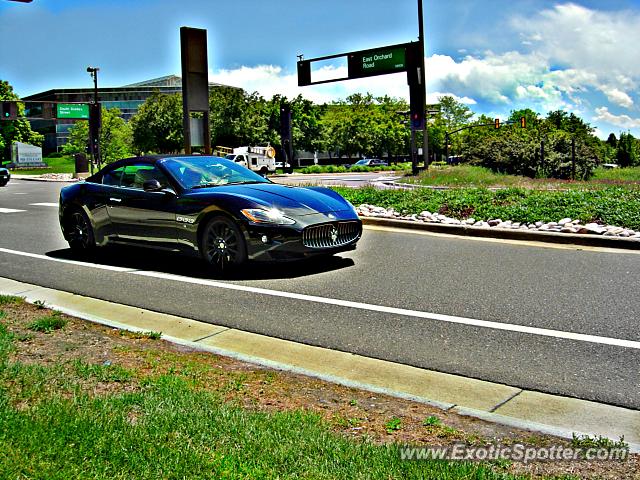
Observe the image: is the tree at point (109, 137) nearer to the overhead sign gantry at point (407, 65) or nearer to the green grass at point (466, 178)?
the overhead sign gantry at point (407, 65)

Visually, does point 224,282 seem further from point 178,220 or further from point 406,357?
point 406,357

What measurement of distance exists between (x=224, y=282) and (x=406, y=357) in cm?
334

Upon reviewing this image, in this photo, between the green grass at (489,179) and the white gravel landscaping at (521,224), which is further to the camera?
the green grass at (489,179)

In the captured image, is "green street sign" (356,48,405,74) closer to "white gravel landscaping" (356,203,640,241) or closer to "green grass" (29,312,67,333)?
"white gravel landscaping" (356,203,640,241)

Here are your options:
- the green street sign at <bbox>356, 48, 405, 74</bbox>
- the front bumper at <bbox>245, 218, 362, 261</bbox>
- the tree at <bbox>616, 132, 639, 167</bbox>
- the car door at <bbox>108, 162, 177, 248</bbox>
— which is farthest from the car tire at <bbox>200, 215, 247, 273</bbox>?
the tree at <bbox>616, 132, 639, 167</bbox>

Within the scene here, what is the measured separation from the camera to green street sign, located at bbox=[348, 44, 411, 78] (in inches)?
1399

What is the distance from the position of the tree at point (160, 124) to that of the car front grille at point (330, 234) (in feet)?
239

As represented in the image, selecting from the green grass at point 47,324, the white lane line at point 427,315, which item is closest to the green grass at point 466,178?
the white lane line at point 427,315

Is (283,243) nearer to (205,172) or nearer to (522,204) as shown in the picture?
(205,172)

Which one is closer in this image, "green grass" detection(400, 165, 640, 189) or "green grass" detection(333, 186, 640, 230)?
"green grass" detection(333, 186, 640, 230)

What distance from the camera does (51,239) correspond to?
38.8ft

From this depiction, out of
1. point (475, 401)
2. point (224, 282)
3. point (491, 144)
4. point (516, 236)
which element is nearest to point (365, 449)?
point (475, 401)

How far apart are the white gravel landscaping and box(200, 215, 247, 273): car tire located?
4715mm

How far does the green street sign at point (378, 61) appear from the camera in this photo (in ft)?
117
